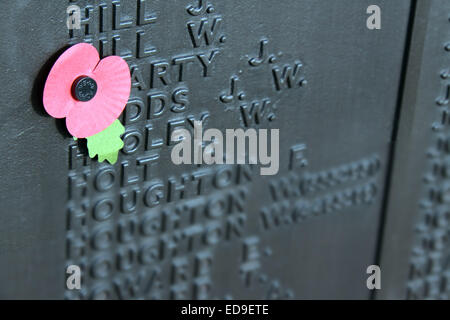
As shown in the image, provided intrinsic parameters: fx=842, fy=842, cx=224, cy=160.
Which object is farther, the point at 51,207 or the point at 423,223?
the point at 423,223

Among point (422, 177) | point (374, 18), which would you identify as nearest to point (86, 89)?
point (374, 18)

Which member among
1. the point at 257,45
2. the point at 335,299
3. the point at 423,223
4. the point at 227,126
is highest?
the point at 257,45

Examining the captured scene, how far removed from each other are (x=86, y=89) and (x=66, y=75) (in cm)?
4

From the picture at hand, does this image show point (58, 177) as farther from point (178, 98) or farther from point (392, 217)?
point (392, 217)

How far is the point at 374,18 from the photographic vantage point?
139 cm

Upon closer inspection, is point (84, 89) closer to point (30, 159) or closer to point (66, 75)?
point (66, 75)

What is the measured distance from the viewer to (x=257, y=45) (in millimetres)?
1315

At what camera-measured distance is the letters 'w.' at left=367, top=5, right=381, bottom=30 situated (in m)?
1.38

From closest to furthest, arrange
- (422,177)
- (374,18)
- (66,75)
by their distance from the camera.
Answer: (66,75) → (374,18) → (422,177)

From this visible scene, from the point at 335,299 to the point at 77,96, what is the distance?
0.73 m

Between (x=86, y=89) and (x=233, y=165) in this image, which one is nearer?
(x=86, y=89)

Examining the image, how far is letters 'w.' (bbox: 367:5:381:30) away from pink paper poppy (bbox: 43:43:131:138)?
1.41ft
